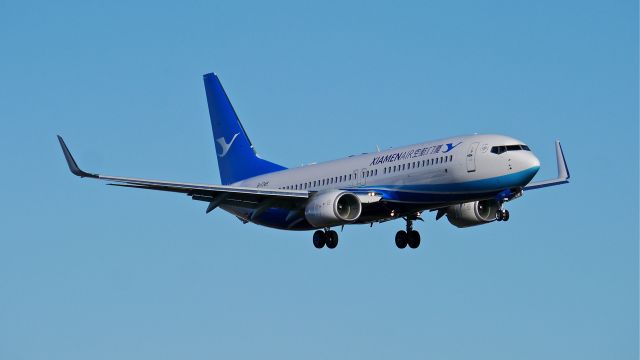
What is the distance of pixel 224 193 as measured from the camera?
6725 cm

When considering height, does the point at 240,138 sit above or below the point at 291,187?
above

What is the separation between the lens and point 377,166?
66.8 m

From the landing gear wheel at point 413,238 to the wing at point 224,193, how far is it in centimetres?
599

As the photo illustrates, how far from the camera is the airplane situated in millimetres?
62250

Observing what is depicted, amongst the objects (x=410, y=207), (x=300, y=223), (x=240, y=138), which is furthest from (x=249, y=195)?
(x=240, y=138)

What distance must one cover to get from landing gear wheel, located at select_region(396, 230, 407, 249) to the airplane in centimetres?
5

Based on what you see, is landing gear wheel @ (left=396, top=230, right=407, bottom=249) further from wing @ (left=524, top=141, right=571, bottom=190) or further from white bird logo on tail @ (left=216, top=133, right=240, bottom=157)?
white bird logo on tail @ (left=216, top=133, right=240, bottom=157)

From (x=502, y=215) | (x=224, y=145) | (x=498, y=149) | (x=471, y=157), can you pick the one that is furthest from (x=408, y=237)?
(x=224, y=145)

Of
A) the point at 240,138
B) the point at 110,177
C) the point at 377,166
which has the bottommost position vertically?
the point at 110,177

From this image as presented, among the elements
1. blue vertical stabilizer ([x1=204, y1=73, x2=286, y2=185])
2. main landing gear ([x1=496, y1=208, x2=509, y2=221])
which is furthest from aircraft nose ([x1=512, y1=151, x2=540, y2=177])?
blue vertical stabilizer ([x1=204, y1=73, x2=286, y2=185])

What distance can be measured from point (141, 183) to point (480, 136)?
15088mm

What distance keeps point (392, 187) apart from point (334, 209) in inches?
111

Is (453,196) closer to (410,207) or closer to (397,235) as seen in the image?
(410,207)

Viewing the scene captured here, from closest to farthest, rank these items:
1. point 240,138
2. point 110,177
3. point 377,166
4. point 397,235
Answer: point 110,177
point 377,166
point 397,235
point 240,138
